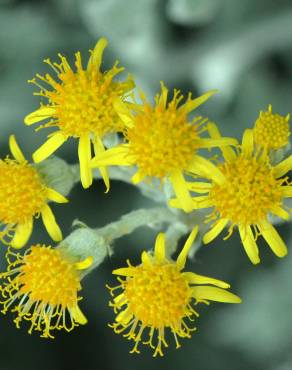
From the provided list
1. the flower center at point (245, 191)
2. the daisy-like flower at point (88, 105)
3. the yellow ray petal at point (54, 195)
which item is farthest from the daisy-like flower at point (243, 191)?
the yellow ray petal at point (54, 195)

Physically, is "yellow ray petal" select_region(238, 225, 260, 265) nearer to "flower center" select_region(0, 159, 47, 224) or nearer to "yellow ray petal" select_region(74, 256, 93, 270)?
"yellow ray petal" select_region(74, 256, 93, 270)

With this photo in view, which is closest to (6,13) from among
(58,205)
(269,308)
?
(58,205)

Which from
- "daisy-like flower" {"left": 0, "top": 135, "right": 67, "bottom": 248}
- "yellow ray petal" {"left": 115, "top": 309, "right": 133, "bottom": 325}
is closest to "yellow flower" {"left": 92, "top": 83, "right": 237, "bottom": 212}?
"daisy-like flower" {"left": 0, "top": 135, "right": 67, "bottom": 248}

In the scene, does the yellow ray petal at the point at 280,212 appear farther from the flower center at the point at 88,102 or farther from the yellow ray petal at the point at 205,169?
the flower center at the point at 88,102

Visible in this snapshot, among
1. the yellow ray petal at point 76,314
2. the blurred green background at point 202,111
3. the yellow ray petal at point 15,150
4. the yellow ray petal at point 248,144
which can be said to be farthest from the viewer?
the blurred green background at point 202,111

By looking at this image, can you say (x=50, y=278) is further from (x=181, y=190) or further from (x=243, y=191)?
(x=243, y=191)

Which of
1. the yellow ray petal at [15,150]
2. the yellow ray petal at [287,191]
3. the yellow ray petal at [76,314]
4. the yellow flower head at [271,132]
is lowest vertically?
the yellow ray petal at [76,314]

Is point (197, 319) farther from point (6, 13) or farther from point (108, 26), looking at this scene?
point (6, 13)
